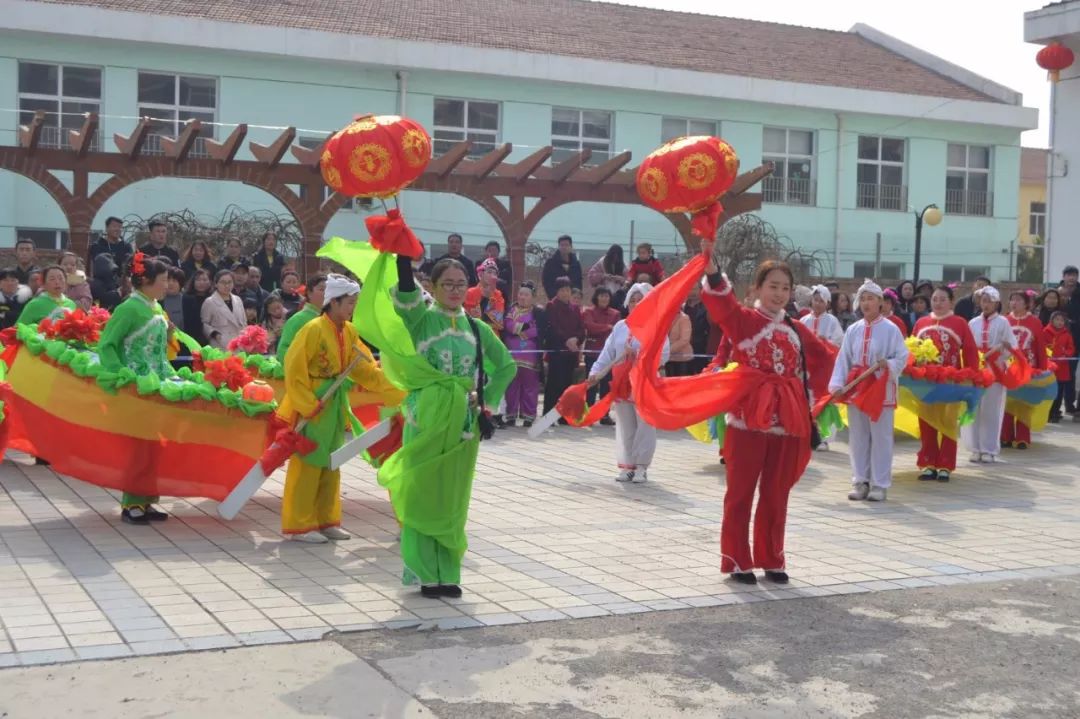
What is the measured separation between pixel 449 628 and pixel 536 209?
42.6ft

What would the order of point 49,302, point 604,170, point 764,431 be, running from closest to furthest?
point 764,431
point 49,302
point 604,170

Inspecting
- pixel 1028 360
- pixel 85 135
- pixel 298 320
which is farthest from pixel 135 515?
pixel 1028 360

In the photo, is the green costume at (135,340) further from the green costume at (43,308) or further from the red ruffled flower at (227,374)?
the green costume at (43,308)

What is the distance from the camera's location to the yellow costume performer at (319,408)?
8.06 m

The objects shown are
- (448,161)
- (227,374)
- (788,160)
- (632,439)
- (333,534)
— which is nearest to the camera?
(333,534)

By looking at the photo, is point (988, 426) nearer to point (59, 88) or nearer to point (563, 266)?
point (563, 266)

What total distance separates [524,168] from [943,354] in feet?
25.7

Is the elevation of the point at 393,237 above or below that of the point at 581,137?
below

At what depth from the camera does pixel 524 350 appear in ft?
50.3

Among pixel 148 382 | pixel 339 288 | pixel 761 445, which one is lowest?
pixel 761 445

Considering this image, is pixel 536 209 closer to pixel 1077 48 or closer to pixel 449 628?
pixel 1077 48

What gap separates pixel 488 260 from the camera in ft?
53.2

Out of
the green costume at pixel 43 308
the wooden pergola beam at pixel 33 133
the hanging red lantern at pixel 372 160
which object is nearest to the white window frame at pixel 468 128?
the wooden pergola beam at pixel 33 133

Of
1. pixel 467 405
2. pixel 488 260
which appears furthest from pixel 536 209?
pixel 467 405
